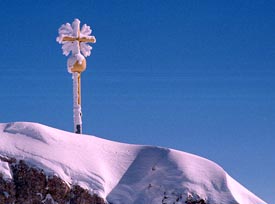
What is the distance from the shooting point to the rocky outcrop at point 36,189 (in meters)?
26.0

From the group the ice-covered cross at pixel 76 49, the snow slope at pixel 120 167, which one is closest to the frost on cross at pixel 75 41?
the ice-covered cross at pixel 76 49

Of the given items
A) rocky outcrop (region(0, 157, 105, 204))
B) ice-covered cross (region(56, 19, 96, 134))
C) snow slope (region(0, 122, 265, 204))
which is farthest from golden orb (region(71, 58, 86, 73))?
rocky outcrop (region(0, 157, 105, 204))

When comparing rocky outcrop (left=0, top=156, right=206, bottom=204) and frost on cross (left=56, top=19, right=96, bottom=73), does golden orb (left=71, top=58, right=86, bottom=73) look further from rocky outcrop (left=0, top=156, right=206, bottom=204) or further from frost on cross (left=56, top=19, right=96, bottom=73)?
rocky outcrop (left=0, top=156, right=206, bottom=204)

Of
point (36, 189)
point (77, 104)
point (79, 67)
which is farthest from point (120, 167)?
point (79, 67)

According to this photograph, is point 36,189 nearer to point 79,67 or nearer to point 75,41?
point 79,67

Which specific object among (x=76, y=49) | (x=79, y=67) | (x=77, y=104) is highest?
(x=76, y=49)

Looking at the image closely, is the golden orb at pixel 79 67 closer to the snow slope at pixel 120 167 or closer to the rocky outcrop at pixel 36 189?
the snow slope at pixel 120 167

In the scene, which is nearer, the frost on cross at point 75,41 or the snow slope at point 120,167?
the snow slope at point 120,167

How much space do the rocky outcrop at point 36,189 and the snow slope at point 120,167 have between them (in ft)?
0.98

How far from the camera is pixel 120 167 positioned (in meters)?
30.3

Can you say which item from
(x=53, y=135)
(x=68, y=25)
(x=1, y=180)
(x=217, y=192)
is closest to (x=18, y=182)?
(x=1, y=180)

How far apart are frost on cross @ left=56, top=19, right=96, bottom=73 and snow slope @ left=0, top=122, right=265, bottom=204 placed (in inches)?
264

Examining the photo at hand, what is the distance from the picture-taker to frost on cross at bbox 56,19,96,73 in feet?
122

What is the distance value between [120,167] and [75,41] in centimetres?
1011
